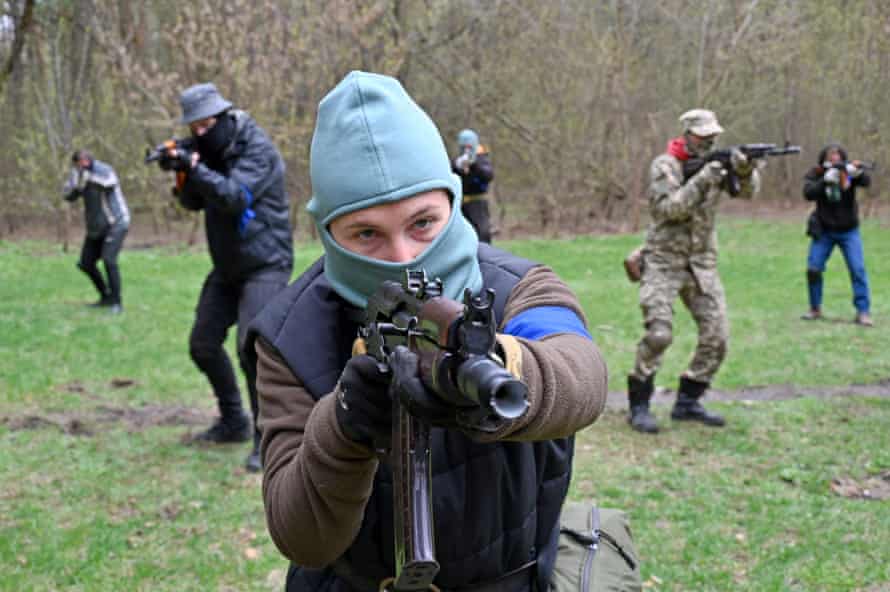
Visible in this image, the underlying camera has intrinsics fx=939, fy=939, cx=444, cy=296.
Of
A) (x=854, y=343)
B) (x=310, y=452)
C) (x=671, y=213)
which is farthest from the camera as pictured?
(x=854, y=343)

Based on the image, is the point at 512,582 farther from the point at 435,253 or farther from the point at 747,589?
the point at 747,589

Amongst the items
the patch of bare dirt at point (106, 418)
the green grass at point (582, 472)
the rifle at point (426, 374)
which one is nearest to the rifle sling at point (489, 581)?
the rifle at point (426, 374)

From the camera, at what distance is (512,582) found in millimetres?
1812

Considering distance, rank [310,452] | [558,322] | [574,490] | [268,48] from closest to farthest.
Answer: [310,452], [558,322], [574,490], [268,48]

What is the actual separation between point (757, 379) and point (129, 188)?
54.3 ft

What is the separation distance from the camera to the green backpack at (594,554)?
192cm

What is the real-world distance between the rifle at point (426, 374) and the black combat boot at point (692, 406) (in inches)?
212

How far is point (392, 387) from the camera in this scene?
1386 millimetres

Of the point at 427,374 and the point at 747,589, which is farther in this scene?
the point at 747,589

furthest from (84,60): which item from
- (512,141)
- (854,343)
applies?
(854,343)

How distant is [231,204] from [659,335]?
2.98 meters

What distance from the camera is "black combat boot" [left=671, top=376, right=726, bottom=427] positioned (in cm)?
662

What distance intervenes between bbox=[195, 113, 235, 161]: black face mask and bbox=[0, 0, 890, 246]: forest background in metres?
13.0

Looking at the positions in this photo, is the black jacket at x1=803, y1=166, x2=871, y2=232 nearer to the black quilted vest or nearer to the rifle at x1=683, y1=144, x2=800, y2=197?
the rifle at x1=683, y1=144, x2=800, y2=197
